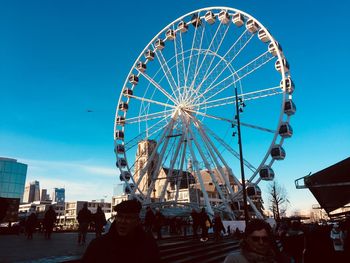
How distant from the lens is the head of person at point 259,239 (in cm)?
316

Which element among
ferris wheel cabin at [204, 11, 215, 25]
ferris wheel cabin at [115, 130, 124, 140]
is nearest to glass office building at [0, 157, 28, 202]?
ferris wheel cabin at [115, 130, 124, 140]

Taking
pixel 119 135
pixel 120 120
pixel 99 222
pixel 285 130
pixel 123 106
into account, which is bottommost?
pixel 99 222

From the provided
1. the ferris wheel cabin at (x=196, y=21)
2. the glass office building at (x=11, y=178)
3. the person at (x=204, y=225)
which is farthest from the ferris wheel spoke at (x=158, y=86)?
the glass office building at (x=11, y=178)

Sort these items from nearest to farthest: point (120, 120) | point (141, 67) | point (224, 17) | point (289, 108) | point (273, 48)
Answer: point (289, 108), point (273, 48), point (224, 17), point (141, 67), point (120, 120)

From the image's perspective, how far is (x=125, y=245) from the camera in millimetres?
3062

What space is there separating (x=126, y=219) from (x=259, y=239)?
133 centimetres

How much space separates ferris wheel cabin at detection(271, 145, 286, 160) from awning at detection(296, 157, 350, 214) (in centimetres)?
748

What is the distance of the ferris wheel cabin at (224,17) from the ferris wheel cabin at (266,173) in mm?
14626

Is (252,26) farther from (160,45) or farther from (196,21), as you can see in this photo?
(160,45)

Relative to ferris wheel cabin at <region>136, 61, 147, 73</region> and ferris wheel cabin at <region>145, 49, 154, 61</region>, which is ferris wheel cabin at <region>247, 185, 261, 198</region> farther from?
ferris wheel cabin at <region>145, 49, 154, 61</region>

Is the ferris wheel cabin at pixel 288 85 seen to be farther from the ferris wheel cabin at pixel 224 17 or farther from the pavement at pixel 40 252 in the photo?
the pavement at pixel 40 252

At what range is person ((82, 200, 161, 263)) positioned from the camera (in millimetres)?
2977

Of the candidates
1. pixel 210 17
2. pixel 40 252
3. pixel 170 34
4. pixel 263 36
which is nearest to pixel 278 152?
pixel 263 36

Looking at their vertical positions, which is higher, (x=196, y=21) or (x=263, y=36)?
(x=196, y=21)
